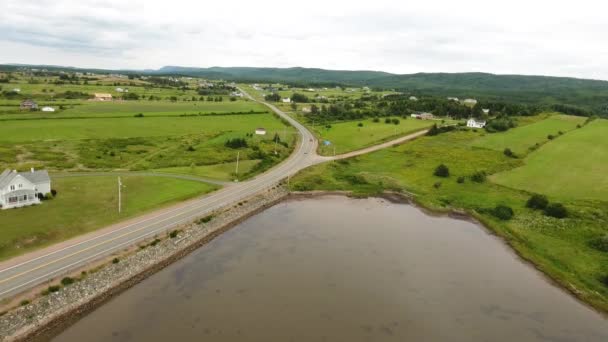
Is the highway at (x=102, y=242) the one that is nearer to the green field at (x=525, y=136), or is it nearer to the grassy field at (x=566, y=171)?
the grassy field at (x=566, y=171)

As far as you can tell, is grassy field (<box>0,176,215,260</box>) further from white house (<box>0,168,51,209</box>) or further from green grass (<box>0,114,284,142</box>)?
green grass (<box>0,114,284,142</box>)

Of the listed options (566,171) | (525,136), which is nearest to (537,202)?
(566,171)

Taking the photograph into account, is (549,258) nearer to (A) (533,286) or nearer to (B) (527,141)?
(A) (533,286)

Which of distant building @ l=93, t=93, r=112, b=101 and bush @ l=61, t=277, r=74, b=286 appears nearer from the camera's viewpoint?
bush @ l=61, t=277, r=74, b=286

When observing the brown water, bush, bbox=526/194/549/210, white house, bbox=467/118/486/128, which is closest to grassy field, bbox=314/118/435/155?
white house, bbox=467/118/486/128

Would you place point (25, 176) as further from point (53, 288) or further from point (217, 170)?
point (217, 170)
